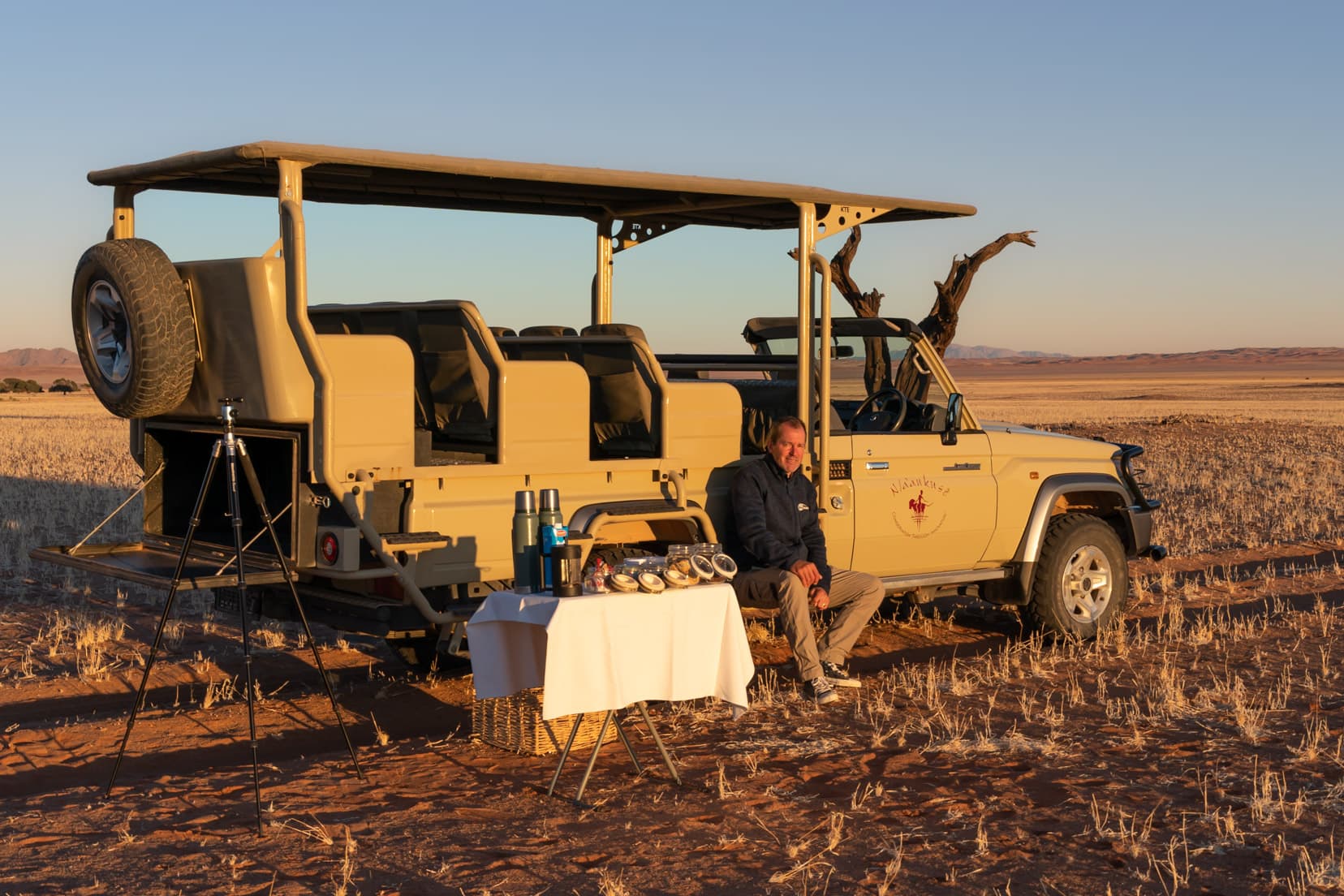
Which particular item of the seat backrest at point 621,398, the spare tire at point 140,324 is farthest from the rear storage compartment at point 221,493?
the seat backrest at point 621,398

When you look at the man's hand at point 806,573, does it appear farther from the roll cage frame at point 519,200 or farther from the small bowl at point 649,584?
the small bowl at point 649,584

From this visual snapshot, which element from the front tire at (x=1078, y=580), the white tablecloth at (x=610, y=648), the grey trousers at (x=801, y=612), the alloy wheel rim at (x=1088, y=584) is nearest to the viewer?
the white tablecloth at (x=610, y=648)

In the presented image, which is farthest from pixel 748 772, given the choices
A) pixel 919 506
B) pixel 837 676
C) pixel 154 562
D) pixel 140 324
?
pixel 140 324

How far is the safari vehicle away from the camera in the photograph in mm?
6453

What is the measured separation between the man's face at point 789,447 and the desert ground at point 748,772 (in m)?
1.19

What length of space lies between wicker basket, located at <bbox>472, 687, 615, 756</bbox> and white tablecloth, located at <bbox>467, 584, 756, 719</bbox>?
319mm

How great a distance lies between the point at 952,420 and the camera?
8664 millimetres

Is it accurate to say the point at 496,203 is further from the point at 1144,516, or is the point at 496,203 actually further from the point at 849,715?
the point at 1144,516

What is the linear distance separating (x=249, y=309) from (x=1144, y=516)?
6118mm

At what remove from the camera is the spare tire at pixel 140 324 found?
21.5 ft

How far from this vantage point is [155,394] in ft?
22.0

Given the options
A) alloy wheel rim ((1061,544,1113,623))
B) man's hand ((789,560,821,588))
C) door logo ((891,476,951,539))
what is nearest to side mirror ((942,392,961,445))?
door logo ((891,476,951,539))

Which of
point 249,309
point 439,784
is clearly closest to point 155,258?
point 249,309

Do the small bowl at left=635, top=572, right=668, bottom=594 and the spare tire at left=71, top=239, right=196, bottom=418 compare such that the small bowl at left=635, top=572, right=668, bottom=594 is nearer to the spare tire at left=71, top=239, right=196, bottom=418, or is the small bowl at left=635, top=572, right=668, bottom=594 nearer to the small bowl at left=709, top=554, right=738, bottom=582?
the small bowl at left=709, top=554, right=738, bottom=582
